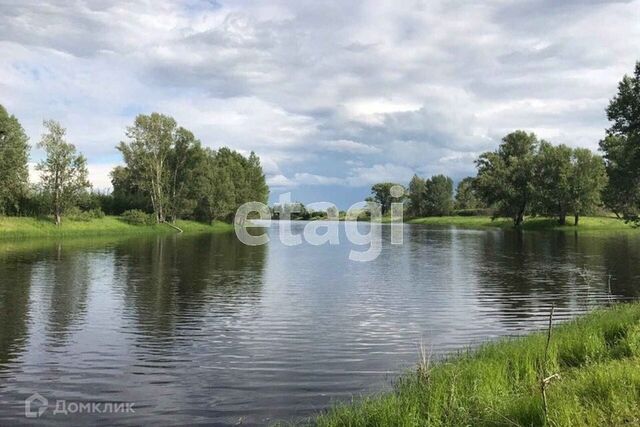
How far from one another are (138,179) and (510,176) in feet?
268

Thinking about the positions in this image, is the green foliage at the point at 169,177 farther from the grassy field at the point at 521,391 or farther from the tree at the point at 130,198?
the grassy field at the point at 521,391

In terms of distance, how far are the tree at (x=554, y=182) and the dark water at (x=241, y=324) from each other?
2717 inches

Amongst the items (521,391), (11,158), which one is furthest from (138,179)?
(521,391)

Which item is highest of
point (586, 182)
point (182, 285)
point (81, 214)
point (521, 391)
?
point (586, 182)

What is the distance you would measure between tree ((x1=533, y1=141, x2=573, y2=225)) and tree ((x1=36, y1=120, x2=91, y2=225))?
8887cm

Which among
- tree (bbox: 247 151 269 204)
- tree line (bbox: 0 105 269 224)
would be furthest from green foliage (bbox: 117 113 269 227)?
tree (bbox: 247 151 269 204)

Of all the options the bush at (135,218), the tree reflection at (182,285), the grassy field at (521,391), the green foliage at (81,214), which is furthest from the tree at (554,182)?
the grassy field at (521,391)

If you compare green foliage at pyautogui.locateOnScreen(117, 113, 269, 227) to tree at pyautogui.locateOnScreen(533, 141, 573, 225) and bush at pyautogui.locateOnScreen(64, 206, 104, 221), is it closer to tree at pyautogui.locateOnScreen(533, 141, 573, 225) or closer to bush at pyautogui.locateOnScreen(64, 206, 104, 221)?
bush at pyautogui.locateOnScreen(64, 206, 104, 221)

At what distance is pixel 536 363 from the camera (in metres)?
12.4

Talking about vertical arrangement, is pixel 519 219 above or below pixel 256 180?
below

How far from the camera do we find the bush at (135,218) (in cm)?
9456

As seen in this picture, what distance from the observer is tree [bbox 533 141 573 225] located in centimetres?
10756

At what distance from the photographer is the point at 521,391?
34.7ft

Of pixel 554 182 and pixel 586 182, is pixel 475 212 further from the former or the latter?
pixel 586 182
